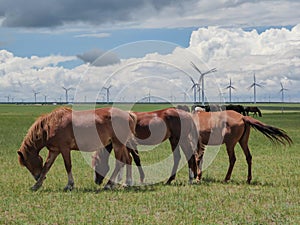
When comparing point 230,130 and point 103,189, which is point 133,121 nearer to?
point 103,189

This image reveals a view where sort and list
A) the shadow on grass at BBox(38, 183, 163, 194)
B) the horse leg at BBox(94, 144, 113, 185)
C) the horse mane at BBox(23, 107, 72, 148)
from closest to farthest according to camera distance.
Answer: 1. the shadow on grass at BBox(38, 183, 163, 194)
2. the horse mane at BBox(23, 107, 72, 148)
3. the horse leg at BBox(94, 144, 113, 185)

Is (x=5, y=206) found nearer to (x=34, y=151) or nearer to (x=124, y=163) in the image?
(x=34, y=151)

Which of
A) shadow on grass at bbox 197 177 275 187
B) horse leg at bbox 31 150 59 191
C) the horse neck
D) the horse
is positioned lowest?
shadow on grass at bbox 197 177 275 187

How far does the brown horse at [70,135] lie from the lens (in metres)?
10.7

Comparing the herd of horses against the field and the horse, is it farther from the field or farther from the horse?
the field

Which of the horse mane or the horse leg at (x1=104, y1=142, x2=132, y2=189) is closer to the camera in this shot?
the horse mane

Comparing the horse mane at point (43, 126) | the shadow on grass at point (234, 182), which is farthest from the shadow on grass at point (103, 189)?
the shadow on grass at point (234, 182)

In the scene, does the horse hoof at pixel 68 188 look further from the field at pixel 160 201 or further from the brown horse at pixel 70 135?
the field at pixel 160 201

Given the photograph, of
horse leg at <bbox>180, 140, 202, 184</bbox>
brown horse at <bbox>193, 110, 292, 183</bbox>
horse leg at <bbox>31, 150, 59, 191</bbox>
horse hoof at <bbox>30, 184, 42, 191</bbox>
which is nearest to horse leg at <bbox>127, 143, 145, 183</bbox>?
horse leg at <bbox>180, 140, 202, 184</bbox>

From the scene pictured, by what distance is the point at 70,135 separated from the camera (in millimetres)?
10781

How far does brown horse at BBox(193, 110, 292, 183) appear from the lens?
39.4ft

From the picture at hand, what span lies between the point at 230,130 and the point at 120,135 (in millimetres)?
2954

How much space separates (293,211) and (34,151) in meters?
6.16

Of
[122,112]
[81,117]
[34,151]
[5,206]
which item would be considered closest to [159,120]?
[122,112]
